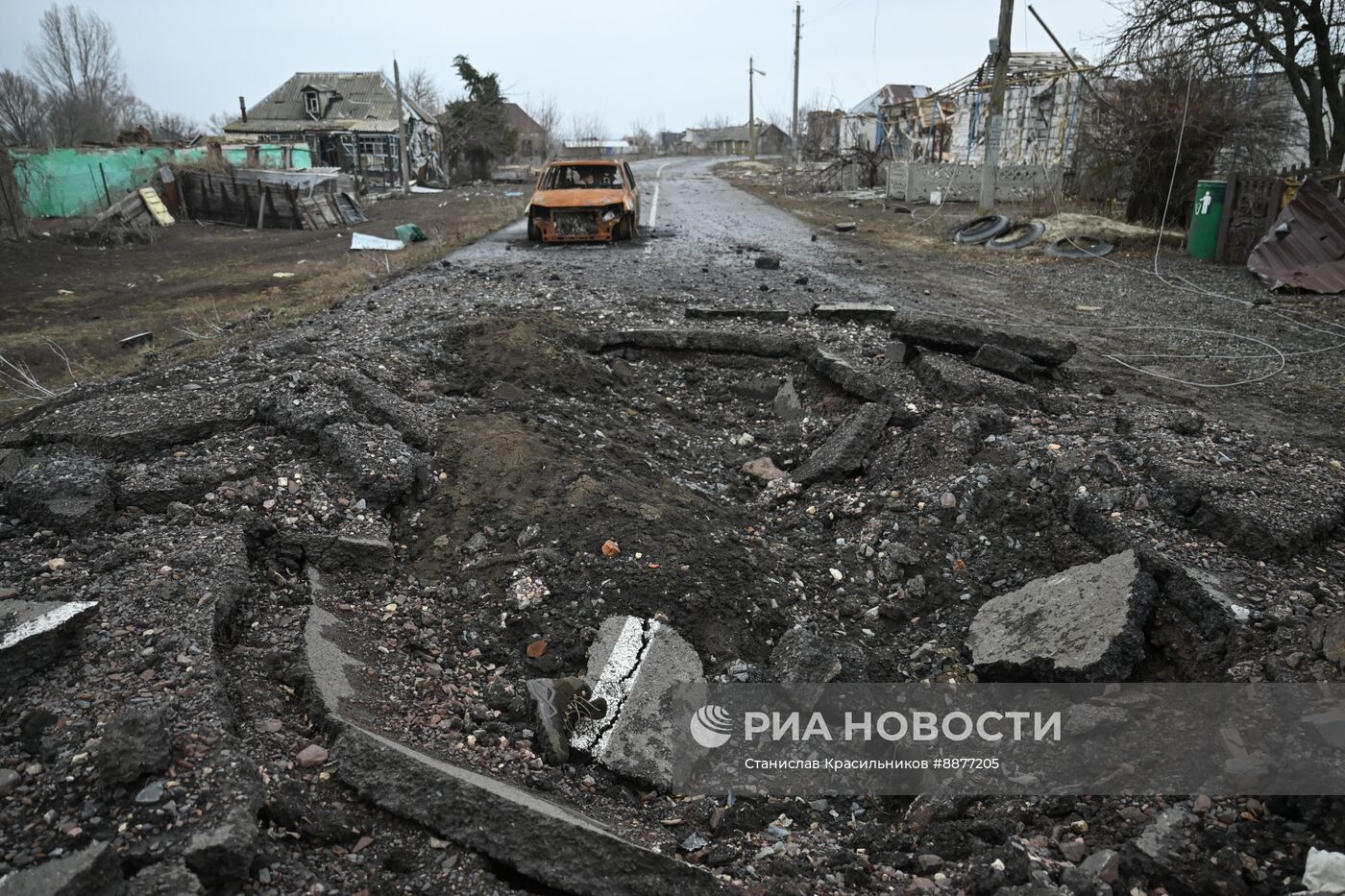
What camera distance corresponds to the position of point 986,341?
5766mm

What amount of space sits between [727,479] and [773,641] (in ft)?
6.10

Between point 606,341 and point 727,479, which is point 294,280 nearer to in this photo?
point 606,341

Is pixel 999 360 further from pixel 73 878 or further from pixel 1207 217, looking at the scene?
pixel 1207 217

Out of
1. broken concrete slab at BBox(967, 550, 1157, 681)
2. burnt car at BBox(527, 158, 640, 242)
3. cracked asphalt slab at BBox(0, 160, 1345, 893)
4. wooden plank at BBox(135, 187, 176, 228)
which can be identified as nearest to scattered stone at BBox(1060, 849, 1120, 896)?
cracked asphalt slab at BBox(0, 160, 1345, 893)

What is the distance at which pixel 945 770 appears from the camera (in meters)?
2.82

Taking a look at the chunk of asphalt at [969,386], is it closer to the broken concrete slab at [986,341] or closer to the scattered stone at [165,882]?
the broken concrete slab at [986,341]

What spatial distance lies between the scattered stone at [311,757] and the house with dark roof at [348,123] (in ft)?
132

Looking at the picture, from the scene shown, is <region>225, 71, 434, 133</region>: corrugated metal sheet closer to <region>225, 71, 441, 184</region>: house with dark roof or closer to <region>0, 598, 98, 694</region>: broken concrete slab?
<region>225, 71, 441, 184</region>: house with dark roof

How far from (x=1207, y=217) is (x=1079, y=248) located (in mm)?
1717

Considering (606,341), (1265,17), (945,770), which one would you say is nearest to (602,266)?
(606,341)

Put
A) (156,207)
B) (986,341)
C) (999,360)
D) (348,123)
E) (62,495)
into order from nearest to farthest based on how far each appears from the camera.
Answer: (62,495)
(999,360)
(986,341)
(156,207)
(348,123)

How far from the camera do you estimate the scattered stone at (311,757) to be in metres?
2.35

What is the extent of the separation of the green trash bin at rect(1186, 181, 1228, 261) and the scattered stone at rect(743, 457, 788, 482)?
395 inches

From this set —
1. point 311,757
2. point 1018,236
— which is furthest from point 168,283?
point 311,757
